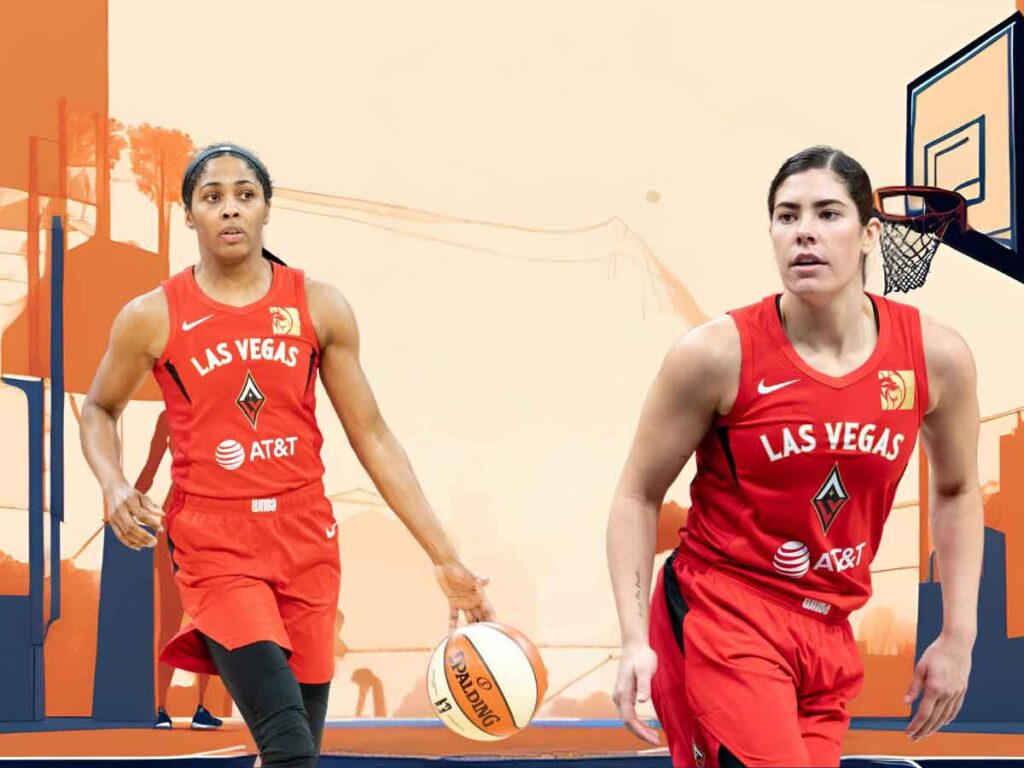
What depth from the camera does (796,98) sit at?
20.9 ft

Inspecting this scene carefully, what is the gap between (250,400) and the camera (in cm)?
337

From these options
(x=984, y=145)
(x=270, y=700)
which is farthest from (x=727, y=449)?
(x=984, y=145)

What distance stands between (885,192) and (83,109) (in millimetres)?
3684

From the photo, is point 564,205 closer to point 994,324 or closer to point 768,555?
point 994,324

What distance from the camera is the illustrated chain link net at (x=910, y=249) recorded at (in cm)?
654

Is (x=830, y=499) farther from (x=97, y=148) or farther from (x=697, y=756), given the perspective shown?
(x=97, y=148)

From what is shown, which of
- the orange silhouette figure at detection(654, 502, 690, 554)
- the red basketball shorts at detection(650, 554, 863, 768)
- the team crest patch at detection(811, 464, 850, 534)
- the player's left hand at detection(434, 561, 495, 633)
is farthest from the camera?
the orange silhouette figure at detection(654, 502, 690, 554)

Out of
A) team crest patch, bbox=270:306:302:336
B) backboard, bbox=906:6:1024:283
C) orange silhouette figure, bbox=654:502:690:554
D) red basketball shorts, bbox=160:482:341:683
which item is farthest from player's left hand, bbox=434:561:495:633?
backboard, bbox=906:6:1024:283

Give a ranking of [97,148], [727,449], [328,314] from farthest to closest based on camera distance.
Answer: [97,148] < [328,314] < [727,449]

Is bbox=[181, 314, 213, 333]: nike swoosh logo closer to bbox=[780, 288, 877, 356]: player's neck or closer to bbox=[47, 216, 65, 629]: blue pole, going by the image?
bbox=[780, 288, 877, 356]: player's neck

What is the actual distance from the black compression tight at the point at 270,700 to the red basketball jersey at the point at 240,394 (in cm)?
40

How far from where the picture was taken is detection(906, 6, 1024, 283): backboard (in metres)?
6.55

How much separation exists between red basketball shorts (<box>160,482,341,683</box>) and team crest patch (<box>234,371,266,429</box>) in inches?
8.3

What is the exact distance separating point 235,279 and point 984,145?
442cm
